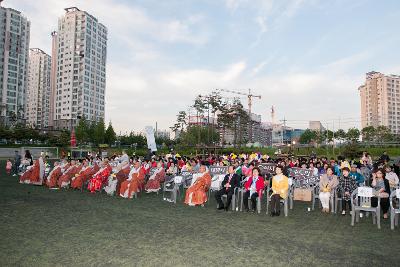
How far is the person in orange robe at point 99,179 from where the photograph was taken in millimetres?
13828

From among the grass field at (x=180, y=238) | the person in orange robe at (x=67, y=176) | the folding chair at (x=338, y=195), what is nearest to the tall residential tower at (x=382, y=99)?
the folding chair at (x=338, y=195)

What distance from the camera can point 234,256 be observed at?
18.1ft

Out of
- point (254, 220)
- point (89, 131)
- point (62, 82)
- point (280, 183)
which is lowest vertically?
point (254, 220)

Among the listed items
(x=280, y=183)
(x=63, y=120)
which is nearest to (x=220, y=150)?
(x=280, y=183)

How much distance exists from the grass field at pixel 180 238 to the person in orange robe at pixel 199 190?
1.90ft

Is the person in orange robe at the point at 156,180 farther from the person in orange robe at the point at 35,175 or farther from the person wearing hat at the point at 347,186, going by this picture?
the person wearing hat at the point at 347,186

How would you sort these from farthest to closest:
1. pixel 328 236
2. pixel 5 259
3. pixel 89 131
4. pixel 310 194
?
pixel 89 131, pixel 310 194, pixel 328 236, pixel 5 259

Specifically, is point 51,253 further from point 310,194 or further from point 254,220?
point 310,194

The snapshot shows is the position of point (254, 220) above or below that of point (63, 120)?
below

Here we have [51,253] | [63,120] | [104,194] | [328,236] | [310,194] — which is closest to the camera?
[51,253]

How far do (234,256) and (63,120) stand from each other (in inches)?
4901

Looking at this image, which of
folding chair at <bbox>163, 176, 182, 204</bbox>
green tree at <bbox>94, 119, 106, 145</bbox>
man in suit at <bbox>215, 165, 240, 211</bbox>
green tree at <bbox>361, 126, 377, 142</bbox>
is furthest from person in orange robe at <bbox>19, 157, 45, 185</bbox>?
green tree at <bbox>361, 126, 377, 142</bbox>

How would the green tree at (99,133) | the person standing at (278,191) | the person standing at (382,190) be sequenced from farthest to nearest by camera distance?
the green tree at (99,133) → the person standing at (278,191) → the person standing at (382,190)

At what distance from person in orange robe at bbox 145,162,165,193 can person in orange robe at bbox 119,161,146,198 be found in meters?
0.39
